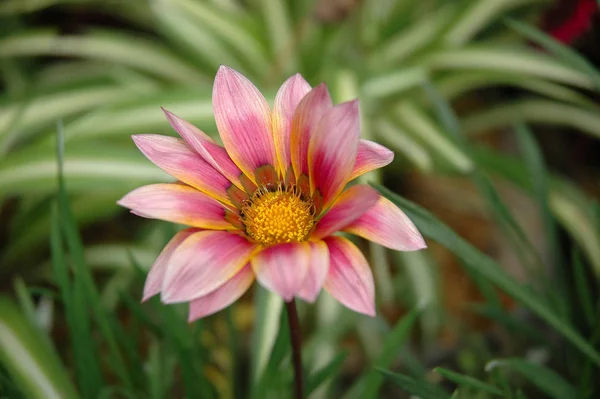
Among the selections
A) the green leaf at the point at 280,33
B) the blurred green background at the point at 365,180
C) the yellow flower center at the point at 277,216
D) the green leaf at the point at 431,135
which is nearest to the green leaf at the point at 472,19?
the blurred green background at the point at 365,180

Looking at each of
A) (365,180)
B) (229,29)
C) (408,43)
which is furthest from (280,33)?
(365,180)

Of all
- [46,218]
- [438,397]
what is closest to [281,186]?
[438,397]

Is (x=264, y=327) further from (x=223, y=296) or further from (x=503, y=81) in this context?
(x=503, y=81)

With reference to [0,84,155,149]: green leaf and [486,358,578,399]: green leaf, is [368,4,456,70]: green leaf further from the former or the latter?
[486,358,578,399]: green leaf

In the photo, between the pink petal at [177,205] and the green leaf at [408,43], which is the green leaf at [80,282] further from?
the green leaf at [408,43]

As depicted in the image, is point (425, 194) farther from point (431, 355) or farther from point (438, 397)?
point (438, 397)
